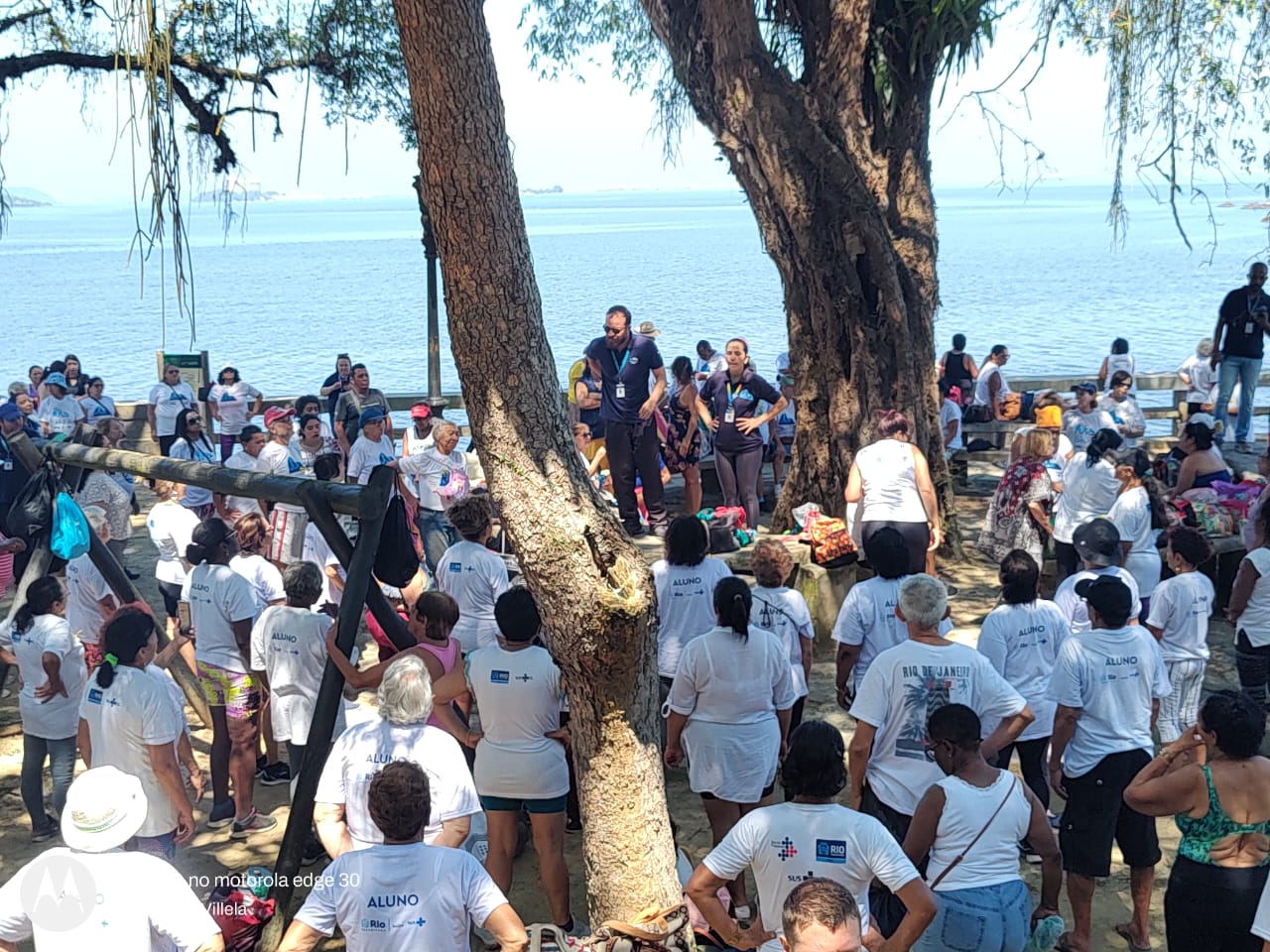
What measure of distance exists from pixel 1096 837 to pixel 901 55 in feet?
25.7

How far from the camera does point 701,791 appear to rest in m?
5.35

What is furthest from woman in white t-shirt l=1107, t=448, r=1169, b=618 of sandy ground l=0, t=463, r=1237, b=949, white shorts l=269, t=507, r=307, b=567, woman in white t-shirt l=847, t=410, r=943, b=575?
white shorts l=269, t=507, r=307, b=567

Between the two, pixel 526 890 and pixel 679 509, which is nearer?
pixel 526 890

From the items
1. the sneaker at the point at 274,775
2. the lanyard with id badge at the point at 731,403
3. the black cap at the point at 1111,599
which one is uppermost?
the lanyard with id badge at the point at 731,403

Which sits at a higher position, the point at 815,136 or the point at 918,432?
the point at 815,136

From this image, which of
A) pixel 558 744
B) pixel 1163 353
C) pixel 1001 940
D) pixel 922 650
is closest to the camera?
pixel 1001 940

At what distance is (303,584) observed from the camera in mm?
5848

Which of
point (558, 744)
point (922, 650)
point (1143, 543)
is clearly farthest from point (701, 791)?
point (1143, 543)

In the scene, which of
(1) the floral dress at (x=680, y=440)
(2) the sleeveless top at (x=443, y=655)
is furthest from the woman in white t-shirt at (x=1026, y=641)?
(1) the floral dress at (x=680, y=440)

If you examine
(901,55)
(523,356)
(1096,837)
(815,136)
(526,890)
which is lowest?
(526,890)

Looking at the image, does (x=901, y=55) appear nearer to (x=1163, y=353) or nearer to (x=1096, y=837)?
(x=1096, y=837)

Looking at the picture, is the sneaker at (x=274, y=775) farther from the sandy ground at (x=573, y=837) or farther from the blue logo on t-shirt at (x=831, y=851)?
the blue logo on t-shirt at (x=831, y=851)

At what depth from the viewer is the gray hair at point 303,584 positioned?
5.84 meters

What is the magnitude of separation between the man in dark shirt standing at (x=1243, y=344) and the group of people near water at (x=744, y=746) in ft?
20.1
